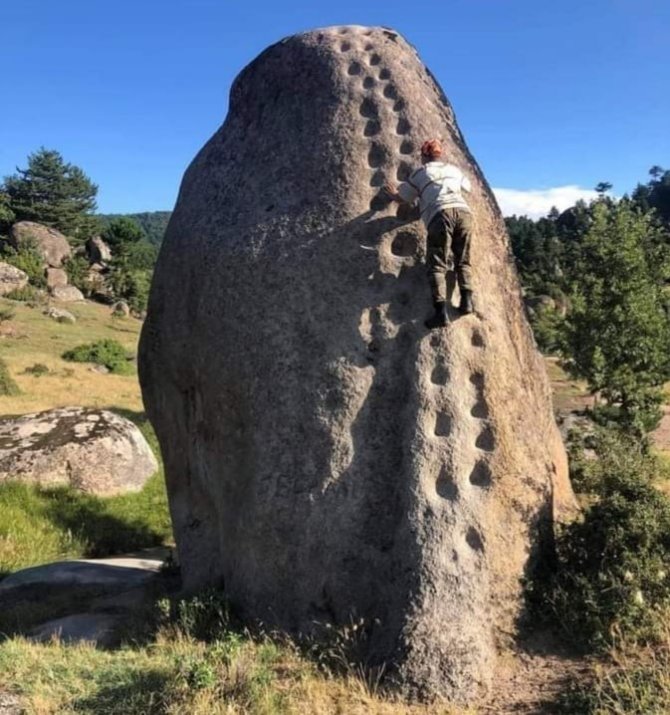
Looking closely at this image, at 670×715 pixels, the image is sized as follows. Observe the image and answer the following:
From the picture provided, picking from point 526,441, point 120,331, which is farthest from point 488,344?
point 120,331

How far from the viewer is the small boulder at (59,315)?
51.3m

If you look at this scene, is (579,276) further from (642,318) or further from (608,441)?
(608,441)

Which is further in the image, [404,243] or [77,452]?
[77,452]

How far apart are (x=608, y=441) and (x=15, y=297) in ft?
173

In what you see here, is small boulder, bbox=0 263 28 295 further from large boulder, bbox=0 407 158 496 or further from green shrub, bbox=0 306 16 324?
large boulder, bbox=0 407 158 496

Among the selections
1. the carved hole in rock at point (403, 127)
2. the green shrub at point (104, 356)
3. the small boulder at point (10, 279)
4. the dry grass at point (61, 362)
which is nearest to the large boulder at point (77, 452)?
the dry grass at point (61, 362)

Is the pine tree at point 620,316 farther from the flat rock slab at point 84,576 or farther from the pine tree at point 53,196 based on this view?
the pine tree at point 53,196

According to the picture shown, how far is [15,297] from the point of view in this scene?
181 feet

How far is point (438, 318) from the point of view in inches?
A: 277

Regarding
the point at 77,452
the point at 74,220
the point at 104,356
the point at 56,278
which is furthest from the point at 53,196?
the point at 77,452

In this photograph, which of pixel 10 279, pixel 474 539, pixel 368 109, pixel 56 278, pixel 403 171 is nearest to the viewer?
pixel 474 539

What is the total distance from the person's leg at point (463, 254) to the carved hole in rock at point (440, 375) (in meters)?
0.59

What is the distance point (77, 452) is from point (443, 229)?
11190mm

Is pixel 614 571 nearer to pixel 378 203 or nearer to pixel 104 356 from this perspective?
pixel 378 203
